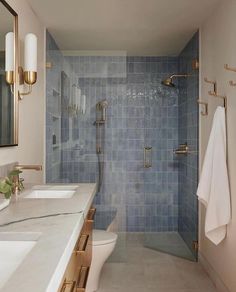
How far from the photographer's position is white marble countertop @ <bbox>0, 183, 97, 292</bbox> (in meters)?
0.83

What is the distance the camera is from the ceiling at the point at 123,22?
9.33 ft

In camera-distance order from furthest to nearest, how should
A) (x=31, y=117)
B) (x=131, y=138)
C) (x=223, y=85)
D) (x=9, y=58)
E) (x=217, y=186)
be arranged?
1. (x=131, y=138)
2. (x=31, y=117)
3. (x=223, y=85)
4. (x=217, y=186)
5. (x=9, y=58)

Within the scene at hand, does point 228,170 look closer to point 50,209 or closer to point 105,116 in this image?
point 50,209

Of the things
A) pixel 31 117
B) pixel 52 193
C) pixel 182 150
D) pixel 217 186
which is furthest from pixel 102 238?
pixel 182 150

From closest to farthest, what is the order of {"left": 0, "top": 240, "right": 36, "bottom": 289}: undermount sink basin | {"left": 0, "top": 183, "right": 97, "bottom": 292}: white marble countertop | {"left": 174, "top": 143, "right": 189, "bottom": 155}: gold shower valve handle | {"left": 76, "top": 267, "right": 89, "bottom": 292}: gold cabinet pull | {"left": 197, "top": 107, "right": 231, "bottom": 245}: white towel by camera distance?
1. {"left": 0, "top": 183, "right": 97, "bottom": 292}: white marble countertop
2. {"left": 0, "top": 240, "right": 36, "bottom": 289}: undermount sink basin
3. {"left": 76, "top": 267, "right": 89, "bottom": 292}: gold cabinet pull
4. {"left": 197, "top": 107, "right": 231, "bottom": 245}: white towel
5. {"left": 174, "top": 143, "right": 189, "bottom": 155}: gold shower valve handle

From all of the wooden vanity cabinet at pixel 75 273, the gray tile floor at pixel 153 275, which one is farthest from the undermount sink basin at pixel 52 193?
the gray tile floor at pixel 153 275

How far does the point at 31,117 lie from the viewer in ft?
9.82

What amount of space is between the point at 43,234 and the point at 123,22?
2500 millimetres

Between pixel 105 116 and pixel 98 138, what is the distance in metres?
0.27

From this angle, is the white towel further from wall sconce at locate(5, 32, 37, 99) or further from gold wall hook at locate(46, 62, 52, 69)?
gold wall hook at locate(46, 62, 52, 69)

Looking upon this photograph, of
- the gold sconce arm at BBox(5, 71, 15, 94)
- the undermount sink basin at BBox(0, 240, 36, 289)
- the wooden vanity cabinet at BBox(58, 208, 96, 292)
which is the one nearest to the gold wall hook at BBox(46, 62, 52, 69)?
the gold sconce arm at BBox(5, 71, 15, 94)

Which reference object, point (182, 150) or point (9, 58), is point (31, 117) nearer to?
point (9, 58)

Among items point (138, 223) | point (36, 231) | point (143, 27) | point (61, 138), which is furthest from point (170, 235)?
point (36, 231)

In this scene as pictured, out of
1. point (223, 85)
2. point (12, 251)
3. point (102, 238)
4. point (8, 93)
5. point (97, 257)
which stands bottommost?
point (97, 257)
